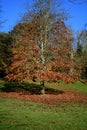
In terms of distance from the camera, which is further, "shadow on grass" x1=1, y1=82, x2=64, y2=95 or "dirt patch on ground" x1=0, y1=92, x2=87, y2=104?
"shadow on grass" x1=1, y1=82, x2=64, y2=95

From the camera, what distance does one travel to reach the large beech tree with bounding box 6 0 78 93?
27.8 meters

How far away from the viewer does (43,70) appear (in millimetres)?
27859

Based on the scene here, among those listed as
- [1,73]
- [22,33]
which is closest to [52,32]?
[22,33]

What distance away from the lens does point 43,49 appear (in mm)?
29141

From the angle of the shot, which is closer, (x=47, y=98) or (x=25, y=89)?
(x=47, y=98)

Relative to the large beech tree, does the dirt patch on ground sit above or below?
below

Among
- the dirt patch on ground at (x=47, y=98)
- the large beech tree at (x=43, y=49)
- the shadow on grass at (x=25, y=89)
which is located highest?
the large beech tree at (x=43, y=49)

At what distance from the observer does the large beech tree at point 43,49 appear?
→ 2781 centimetres

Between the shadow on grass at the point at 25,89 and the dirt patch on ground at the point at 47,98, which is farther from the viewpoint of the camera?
the shadow on grass at the point at 25,89

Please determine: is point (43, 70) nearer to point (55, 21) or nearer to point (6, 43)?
point (55, 21)

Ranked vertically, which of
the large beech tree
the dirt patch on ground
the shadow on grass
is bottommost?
the dirt patch on ground

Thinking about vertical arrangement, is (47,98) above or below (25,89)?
below

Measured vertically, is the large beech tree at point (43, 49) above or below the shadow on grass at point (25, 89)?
above

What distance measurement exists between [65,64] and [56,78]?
6.08 feet
